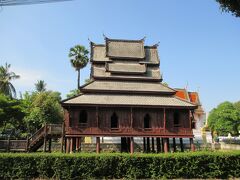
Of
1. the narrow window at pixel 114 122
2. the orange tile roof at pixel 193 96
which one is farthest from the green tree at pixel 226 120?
the narrow window at pixel 114 122

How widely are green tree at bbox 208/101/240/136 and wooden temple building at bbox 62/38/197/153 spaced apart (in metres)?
47.4

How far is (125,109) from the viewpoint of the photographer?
2609 centimetres

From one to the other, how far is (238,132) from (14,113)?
58.9 meters

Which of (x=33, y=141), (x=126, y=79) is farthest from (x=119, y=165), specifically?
(x=126, y=79)

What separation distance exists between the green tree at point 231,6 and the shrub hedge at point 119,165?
999 centimetres

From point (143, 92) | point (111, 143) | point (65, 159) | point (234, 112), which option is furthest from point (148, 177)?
point (234, 112)

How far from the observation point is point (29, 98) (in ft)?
202

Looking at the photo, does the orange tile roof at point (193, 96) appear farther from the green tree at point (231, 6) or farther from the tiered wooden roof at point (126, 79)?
the green tree at point (231, 6)

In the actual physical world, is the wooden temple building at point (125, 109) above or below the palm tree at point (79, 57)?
below

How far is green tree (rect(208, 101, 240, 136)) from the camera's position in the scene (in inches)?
2741

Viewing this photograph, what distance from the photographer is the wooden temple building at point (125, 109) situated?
25.3 m

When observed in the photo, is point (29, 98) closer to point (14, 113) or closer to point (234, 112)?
point (14, 113)

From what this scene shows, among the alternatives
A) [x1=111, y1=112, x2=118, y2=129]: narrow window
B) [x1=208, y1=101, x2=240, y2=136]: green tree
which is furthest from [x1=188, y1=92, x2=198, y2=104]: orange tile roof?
[x1=111, y1=112, x2=118, y2=129]: narrow window

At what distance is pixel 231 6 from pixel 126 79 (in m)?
16.3
